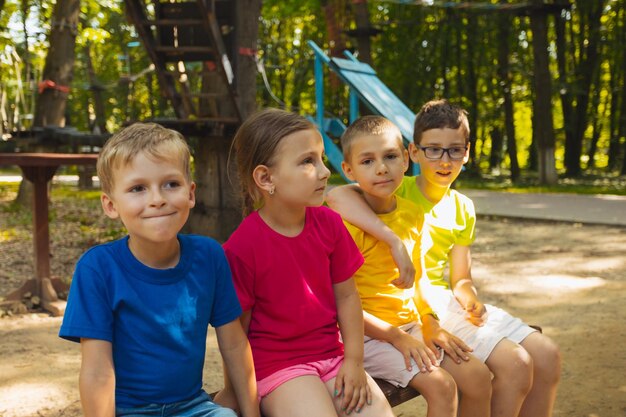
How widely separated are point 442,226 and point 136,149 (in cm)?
135

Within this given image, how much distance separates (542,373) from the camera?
99.2 inches

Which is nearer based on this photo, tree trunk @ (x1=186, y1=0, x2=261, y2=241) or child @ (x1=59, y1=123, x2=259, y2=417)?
child @ (x1=59, y1=123, x2=259, y2=417)

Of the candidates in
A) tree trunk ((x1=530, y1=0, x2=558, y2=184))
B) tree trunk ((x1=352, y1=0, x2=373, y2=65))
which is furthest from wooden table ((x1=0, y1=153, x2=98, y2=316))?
tree trunk ((x1=530, y1=0, x2=558, y2=184))

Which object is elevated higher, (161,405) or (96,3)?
(96,3)

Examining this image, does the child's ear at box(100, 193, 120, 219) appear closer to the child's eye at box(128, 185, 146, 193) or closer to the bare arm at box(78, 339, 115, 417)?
the child's eye at box(128, 185, 146, 193)

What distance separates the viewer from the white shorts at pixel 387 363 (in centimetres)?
227

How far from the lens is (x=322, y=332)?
216cm

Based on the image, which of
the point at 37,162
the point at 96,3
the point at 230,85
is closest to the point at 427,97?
the point at 96,3

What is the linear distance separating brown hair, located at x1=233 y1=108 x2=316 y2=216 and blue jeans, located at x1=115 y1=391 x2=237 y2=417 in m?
0.62

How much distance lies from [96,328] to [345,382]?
2.31ft

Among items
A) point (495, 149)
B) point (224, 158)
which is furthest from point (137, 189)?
point (495, 149)

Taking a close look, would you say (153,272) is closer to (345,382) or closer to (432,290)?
(345,382)

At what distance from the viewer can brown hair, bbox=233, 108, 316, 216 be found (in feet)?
6.84

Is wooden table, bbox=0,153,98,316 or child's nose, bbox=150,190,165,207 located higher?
child's nose, bbox=150,190,165,207
